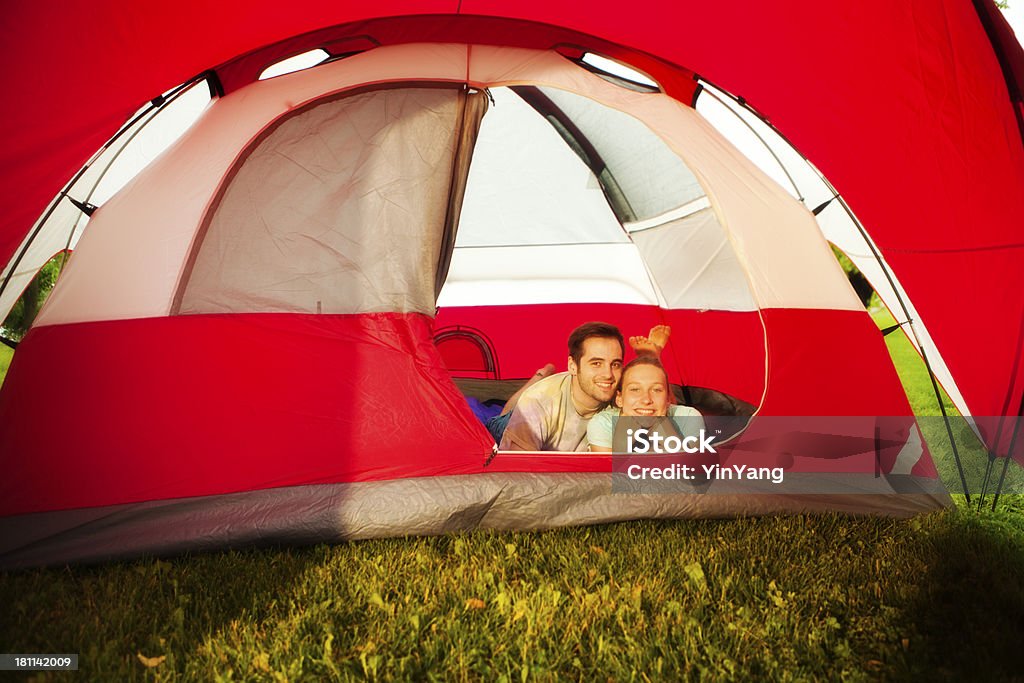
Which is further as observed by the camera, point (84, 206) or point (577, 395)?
point (577, 395)

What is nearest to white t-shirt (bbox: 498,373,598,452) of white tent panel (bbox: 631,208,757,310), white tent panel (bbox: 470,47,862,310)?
white tent panel (bbox: 470,47,862,310)

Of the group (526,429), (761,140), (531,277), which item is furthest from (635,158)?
(526,429)

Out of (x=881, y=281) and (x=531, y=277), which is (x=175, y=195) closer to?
(x=531, y=277)

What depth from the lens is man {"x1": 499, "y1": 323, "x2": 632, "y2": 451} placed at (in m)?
2.64

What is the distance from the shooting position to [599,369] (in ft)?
8.78

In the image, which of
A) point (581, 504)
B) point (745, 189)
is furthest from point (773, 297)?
point (581, 504)

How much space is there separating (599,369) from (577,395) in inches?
4.5

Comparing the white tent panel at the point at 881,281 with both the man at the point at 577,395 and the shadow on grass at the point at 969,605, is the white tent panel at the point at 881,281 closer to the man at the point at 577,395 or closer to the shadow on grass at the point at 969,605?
the shadow on grass at the point at 969,605

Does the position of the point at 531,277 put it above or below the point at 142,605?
above

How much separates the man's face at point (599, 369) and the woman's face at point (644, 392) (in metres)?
0.09

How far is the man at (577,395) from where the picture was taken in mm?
2641

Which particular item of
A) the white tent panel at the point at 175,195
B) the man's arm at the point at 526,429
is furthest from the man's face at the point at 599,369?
the white tent panel at the point at 175,195

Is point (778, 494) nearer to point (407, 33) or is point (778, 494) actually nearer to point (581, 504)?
point (581, 504)

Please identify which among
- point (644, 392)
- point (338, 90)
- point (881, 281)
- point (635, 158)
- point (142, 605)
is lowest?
point (142, 605)
